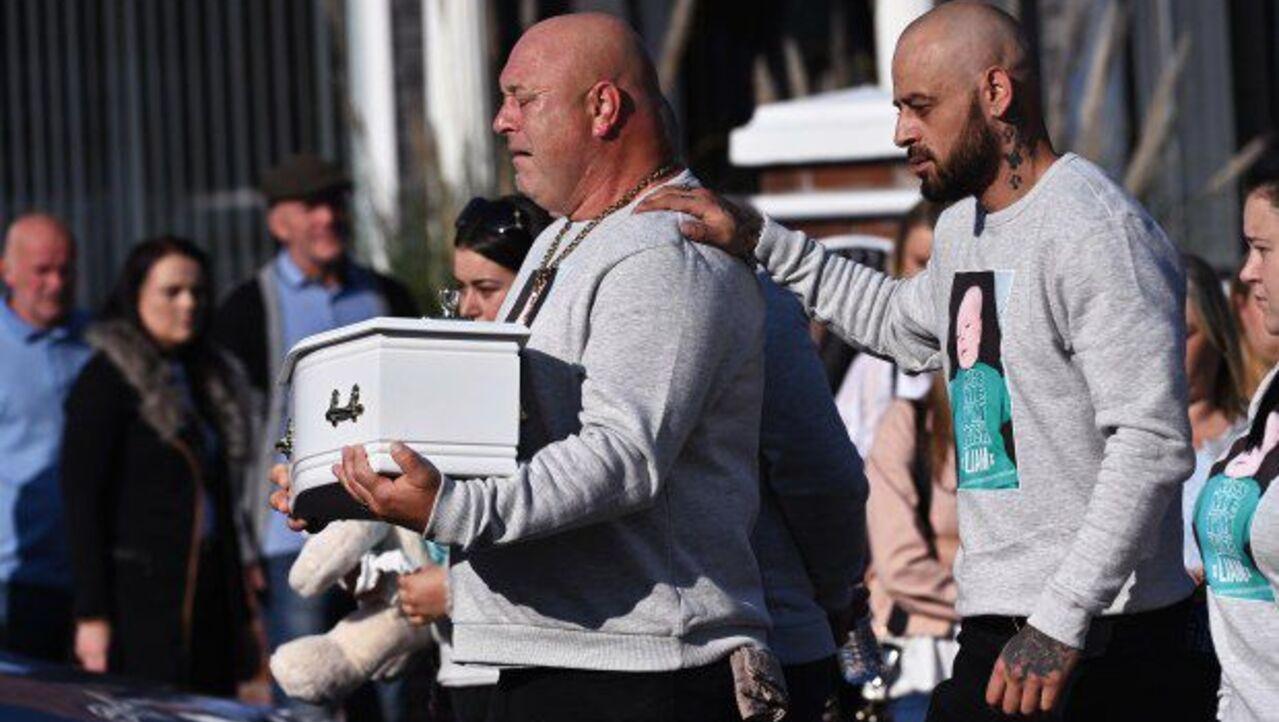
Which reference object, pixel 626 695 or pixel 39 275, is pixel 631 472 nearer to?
pixel 626 695

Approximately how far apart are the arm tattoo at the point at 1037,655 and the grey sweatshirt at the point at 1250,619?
0.31 meters

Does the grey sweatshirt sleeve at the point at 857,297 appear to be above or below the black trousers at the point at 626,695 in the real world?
above

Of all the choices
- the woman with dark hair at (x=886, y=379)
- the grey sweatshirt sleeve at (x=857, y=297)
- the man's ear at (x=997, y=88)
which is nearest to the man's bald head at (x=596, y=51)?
the grey sweatshirt sleeve at (x=857, y=297)

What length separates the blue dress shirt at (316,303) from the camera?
28.1 ft

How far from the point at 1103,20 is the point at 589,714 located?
8.27 m

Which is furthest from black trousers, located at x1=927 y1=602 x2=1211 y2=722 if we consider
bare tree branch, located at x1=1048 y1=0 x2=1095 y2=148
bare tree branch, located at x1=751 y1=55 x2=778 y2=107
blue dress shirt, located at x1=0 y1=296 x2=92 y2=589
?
bare tree branch, located at x1=751 y1=55 x2=778 y2=107

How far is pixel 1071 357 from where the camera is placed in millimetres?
4332

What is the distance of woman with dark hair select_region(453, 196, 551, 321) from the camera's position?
5.55 m

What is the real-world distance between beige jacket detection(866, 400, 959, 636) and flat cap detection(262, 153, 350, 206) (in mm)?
2621

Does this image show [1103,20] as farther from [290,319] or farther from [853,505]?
[853,505]

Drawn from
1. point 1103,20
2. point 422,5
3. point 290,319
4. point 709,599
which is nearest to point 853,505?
point 709,599

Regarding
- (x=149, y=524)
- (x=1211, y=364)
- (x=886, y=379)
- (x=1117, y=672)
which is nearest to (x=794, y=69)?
(x=149, y=524)

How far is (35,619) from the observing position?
28.3 feet

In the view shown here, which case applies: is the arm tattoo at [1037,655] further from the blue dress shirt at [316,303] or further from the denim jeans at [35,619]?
the denim jeans at [35,619]
